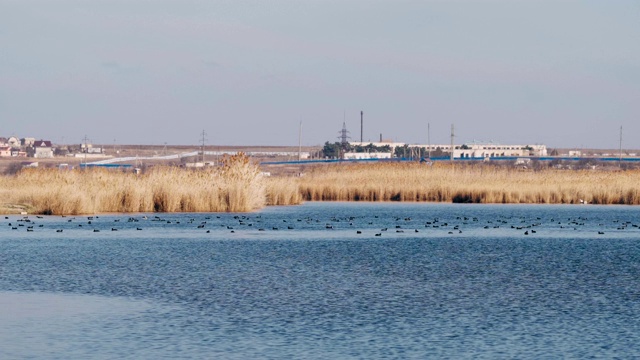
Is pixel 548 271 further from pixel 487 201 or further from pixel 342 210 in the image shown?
pixel 487 201

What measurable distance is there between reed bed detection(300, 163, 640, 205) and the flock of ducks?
1726cm

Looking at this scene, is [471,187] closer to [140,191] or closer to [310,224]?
[140,191]

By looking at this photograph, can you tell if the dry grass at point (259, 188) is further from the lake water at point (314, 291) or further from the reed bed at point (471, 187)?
the lake water at point (314, 291)

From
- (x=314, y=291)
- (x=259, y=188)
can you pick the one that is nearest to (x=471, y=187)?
(x=259, y=188)

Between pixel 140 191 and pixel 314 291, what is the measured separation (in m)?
29.9

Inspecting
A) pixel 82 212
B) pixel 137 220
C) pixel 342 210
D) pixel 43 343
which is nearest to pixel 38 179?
pixel 82 212

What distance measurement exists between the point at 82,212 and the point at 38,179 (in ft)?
21.2

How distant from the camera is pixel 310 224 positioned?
1724 inches

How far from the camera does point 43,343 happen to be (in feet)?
50.5

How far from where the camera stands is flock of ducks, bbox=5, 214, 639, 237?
41125 mm

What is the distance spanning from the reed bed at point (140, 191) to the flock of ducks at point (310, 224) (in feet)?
7.49

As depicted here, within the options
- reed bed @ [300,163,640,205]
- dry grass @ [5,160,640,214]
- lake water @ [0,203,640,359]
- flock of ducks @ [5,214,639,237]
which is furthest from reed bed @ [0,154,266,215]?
reed bed @ [300,163,640,205]

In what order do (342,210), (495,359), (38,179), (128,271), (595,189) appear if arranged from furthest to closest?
1. (595,189)
2. (342,210)
3. (38,179)
4. (128,271)
5. (495,359)

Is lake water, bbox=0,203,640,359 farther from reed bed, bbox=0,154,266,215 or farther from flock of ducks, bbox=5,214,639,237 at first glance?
reed bed, bbox=0,154,266,215
